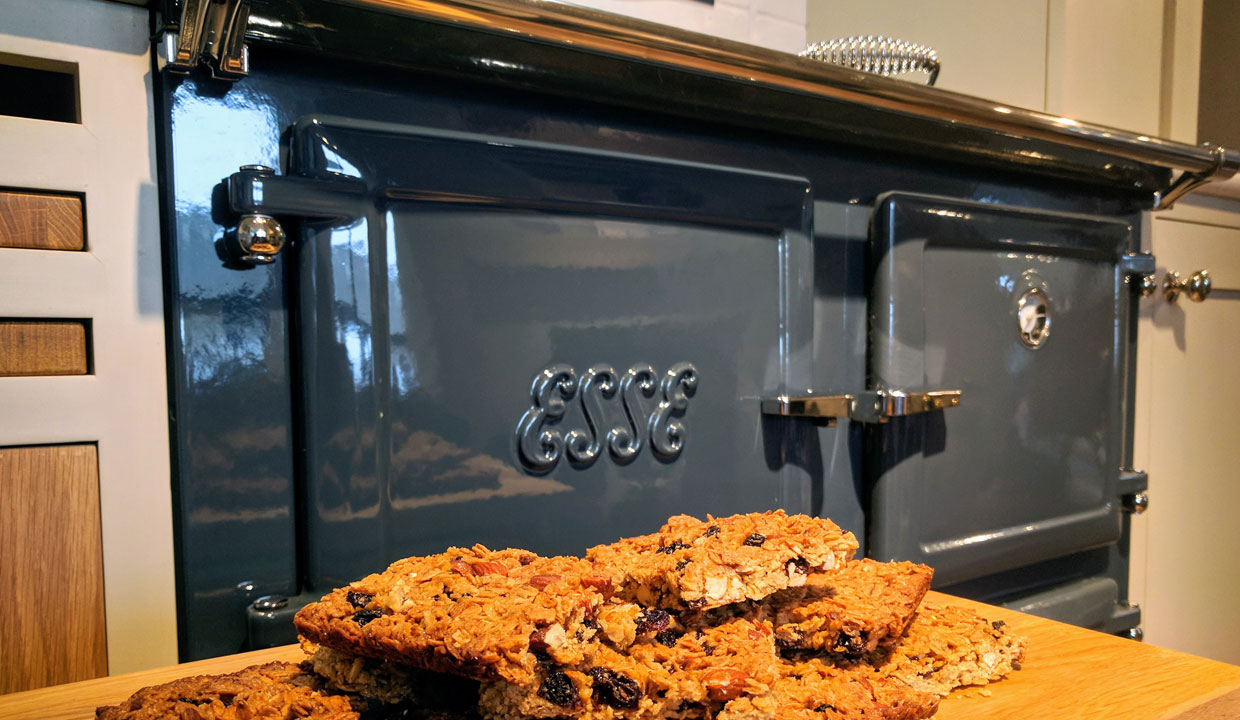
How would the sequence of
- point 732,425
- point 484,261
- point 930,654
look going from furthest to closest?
point 732,425
point 484,261
point 930,654

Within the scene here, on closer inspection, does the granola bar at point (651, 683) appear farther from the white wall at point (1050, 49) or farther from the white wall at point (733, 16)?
the white wall at point (1050, 49)

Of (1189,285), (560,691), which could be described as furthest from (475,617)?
(1189,285)

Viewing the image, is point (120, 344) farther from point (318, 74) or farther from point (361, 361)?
point (318, 74)

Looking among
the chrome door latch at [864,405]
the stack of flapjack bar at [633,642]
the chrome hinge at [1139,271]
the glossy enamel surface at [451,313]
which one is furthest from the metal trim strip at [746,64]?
the stack of flapjack bar at [633,642]

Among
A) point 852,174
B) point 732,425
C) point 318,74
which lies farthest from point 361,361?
point 852,174

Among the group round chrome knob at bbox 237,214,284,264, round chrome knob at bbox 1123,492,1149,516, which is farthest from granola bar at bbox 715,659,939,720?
round chrome knob at bbox 1123,492,1149,516

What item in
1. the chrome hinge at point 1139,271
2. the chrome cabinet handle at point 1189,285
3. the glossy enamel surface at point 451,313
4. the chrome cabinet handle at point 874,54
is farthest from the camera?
the chrome cabinet handle at point 1189,285

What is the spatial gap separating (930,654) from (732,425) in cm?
37

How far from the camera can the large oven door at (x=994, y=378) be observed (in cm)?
111

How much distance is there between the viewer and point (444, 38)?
0.79 meters

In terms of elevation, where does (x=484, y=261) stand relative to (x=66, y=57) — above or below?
below

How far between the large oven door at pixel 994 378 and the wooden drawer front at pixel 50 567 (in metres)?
0.91

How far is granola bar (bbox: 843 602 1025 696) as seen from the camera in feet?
2.20

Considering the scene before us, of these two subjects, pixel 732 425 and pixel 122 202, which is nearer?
pixel 122 202
